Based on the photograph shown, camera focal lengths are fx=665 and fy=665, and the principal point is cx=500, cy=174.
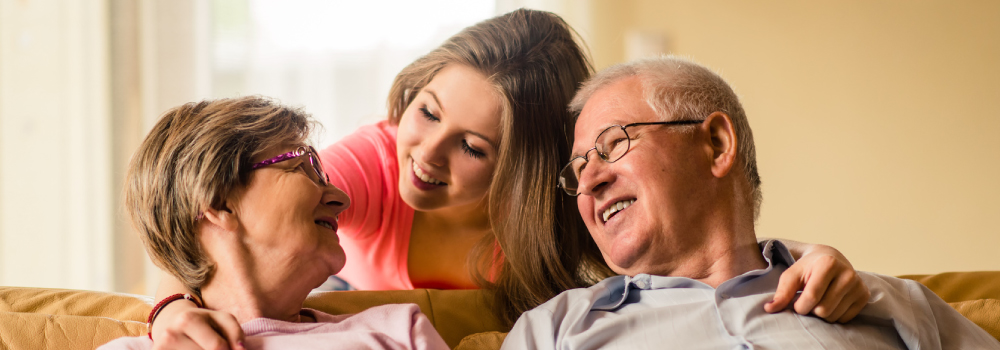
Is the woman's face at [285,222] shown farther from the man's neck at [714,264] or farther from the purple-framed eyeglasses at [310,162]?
the man's neck at [714,264]

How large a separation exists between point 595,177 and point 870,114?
2.80 meters

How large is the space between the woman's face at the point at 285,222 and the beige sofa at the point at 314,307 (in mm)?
280

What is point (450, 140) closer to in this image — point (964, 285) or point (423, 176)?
point (423, 176)

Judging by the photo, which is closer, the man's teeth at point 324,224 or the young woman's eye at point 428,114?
the man's teeth at point 324,224

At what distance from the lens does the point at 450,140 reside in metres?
1.66

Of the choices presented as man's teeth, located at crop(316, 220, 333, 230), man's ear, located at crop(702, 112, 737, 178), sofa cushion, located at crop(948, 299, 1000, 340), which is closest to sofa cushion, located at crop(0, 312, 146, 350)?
man's teeth, located at crop(316, 220, 333, 230)

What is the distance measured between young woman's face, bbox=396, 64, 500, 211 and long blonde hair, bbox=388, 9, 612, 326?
36 mm

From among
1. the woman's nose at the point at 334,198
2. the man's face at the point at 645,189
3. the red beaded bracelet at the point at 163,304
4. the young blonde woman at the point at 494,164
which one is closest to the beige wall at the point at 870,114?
the young blonde woman at the point at 494,164

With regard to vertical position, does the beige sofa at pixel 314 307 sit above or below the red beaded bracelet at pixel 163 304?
below

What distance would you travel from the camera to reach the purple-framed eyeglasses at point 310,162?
1218 mm

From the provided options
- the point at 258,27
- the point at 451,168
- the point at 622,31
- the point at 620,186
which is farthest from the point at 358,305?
the point at 622,31

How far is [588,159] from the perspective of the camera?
4.70 ft

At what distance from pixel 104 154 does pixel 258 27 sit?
3.05 feet

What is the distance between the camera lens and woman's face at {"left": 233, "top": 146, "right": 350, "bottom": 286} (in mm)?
1176
